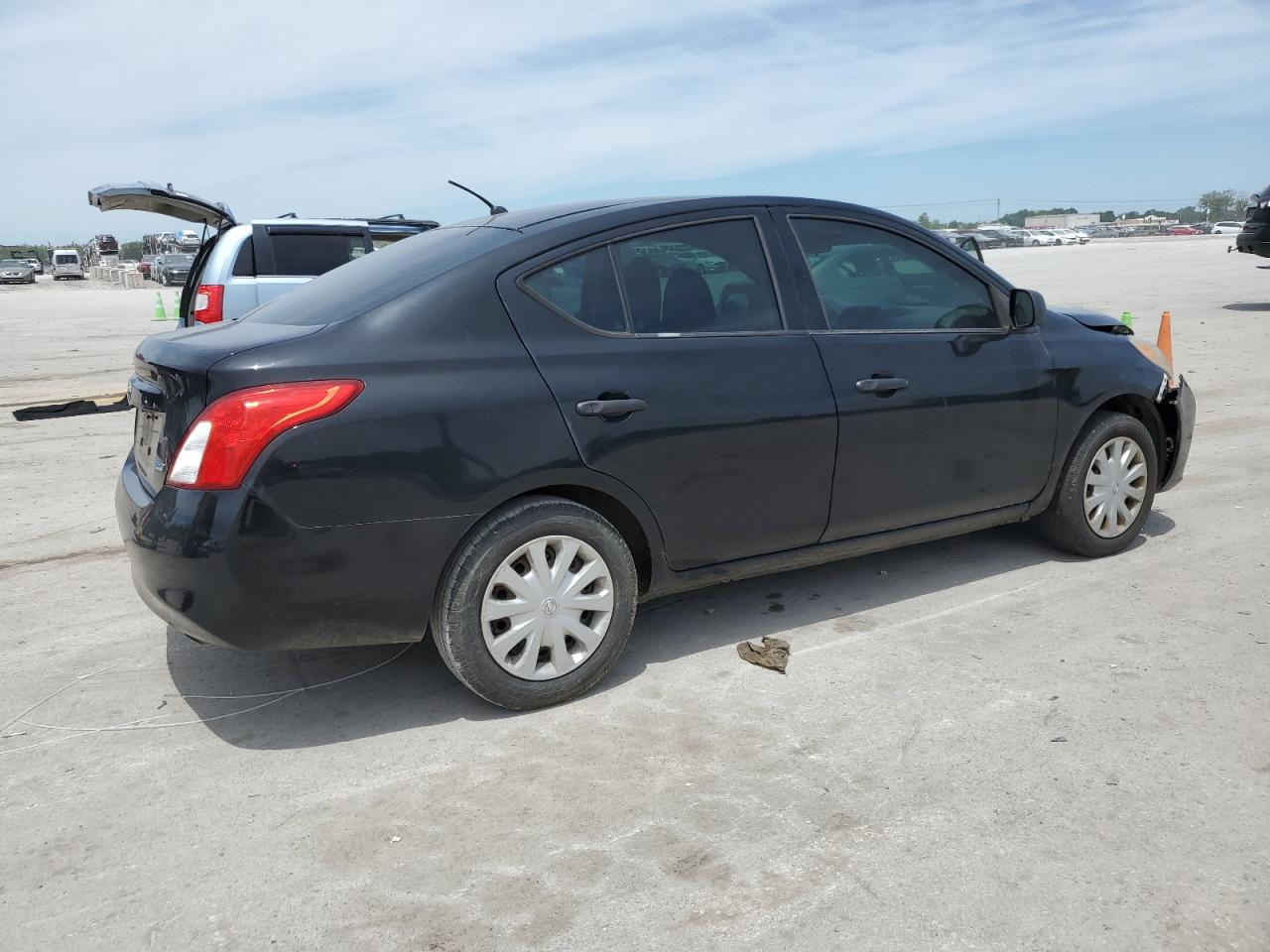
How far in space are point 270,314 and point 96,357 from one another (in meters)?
14.8

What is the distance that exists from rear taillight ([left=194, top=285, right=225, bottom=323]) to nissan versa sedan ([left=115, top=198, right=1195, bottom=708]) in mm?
6158

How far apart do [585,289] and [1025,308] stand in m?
2.16

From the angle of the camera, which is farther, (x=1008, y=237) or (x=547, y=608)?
(x=1008, y=237)

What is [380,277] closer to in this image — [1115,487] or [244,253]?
[1115,487]

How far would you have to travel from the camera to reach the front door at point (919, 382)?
4398 mm

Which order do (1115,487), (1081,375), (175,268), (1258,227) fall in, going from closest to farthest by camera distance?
(1081,375)
(1115,487)
(1258,227)
(175,268)

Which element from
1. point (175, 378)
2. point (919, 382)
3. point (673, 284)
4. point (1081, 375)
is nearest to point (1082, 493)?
point (1081, 375)

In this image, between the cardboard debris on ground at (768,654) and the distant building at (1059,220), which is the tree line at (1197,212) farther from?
the cardboard debris on ground at (768,654)

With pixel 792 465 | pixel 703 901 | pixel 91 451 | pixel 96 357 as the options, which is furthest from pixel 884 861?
pixel 96 357

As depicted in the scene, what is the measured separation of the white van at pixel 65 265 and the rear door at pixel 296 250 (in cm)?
7482

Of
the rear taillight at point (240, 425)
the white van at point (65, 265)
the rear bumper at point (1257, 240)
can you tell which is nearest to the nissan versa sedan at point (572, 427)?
the rear taillight at point (240, 425)

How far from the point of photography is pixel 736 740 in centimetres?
355

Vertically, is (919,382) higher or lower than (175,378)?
lower

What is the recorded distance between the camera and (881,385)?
173 inches
